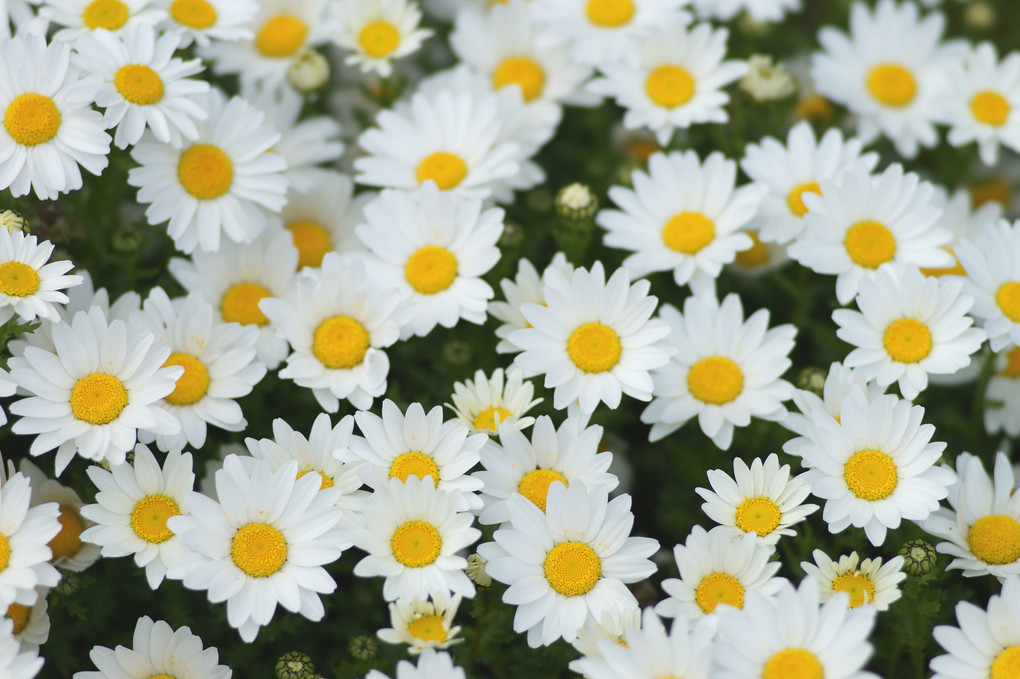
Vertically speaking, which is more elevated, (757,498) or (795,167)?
(795,167)

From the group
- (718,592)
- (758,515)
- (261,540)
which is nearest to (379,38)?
(261,540)

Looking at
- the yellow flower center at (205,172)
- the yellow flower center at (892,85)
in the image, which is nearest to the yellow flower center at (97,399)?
the yellow flower center at (205,172)

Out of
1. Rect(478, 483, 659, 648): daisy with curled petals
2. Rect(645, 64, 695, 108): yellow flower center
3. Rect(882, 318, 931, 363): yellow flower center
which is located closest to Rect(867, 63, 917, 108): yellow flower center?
Rect(645, 64, 695, 108): yellow flower center

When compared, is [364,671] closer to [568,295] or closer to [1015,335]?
[568,295]

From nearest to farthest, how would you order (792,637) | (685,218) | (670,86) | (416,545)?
(792,637)
(416,545)
(685,218)
(670,86)

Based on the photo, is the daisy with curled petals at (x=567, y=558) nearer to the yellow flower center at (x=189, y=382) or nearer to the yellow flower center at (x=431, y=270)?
the yellow flower center at (x=431, y=270)

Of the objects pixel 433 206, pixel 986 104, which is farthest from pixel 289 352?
pixel 986 104

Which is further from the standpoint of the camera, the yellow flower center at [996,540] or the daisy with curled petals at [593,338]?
the daisy with curled petals at [593,338]

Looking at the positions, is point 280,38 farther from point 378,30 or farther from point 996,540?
point 996,540
